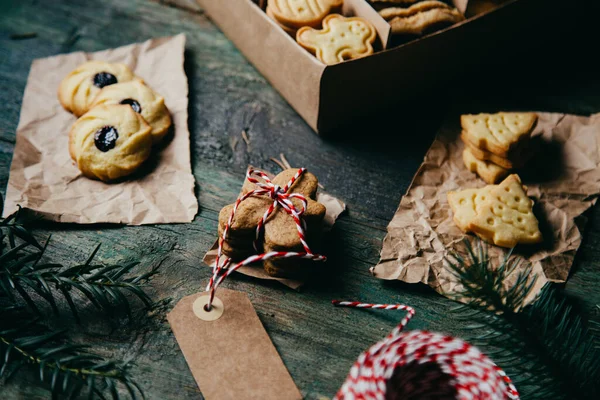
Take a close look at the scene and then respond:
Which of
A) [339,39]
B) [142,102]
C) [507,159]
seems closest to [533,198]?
[507,159]

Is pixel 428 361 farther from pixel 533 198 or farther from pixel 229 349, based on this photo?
pixel 533 198

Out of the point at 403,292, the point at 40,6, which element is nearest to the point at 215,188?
the point at 403,292

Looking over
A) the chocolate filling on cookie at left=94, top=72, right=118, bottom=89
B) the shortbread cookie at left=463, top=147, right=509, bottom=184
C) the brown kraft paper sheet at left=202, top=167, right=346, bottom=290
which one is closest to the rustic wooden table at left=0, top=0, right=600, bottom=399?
the brown kraft paper sheet at left=202, top=167, right=346, bottom=290

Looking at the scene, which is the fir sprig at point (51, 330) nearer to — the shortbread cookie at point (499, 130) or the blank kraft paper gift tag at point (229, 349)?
the blank kraft paper gift tag at point (229, 349)

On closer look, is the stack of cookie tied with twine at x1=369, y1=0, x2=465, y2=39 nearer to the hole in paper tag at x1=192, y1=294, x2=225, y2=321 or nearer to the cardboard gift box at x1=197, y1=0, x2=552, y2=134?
the cardboard gift box at x1=197, y1=0, x2=552, y2=134

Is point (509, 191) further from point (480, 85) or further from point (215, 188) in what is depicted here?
point (215, 188)

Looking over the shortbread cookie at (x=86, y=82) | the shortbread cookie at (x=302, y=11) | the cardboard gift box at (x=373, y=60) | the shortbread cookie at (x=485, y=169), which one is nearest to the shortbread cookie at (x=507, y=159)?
the shortbread cookie at (x=485, y=169)
